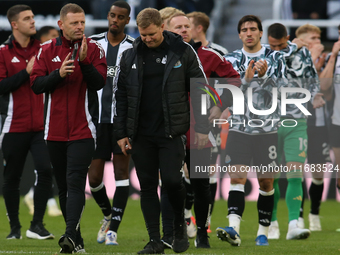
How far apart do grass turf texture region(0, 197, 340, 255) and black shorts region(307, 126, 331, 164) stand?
38.8 inches

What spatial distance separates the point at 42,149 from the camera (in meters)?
7.55

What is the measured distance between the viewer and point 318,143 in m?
8.96

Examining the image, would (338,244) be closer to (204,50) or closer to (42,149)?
(204,50)

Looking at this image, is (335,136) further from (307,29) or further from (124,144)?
(124,144)

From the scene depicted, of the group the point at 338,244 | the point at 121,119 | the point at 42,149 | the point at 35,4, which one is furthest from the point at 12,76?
the point at 35,4

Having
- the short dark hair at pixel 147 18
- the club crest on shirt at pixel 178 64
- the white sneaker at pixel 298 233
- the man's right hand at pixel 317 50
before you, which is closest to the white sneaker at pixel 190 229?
the white sneaker at pixel 298 233

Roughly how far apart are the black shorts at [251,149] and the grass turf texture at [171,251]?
91 centimetres

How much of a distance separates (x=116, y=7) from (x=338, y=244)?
3.56 m

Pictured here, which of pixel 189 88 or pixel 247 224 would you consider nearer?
pixel 189 88

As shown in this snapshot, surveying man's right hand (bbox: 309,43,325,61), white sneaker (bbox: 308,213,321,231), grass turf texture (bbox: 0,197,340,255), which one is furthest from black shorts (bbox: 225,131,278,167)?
man's right hand (bbox: 309,43,325,61)

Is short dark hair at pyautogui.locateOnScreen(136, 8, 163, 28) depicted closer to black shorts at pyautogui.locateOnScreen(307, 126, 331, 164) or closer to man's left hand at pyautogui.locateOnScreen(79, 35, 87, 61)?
man's left hand at pyautogui.locateOnScreen(79, 35, 87, 61)

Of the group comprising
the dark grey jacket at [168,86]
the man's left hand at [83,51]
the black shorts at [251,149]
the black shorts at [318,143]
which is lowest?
the black shorts at [318,143]

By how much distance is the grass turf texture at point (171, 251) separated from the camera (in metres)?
6.27

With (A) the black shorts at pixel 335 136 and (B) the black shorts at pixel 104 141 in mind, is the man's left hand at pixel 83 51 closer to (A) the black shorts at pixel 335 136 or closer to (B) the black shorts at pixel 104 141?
(B) the black shorts at pixel 104 141
